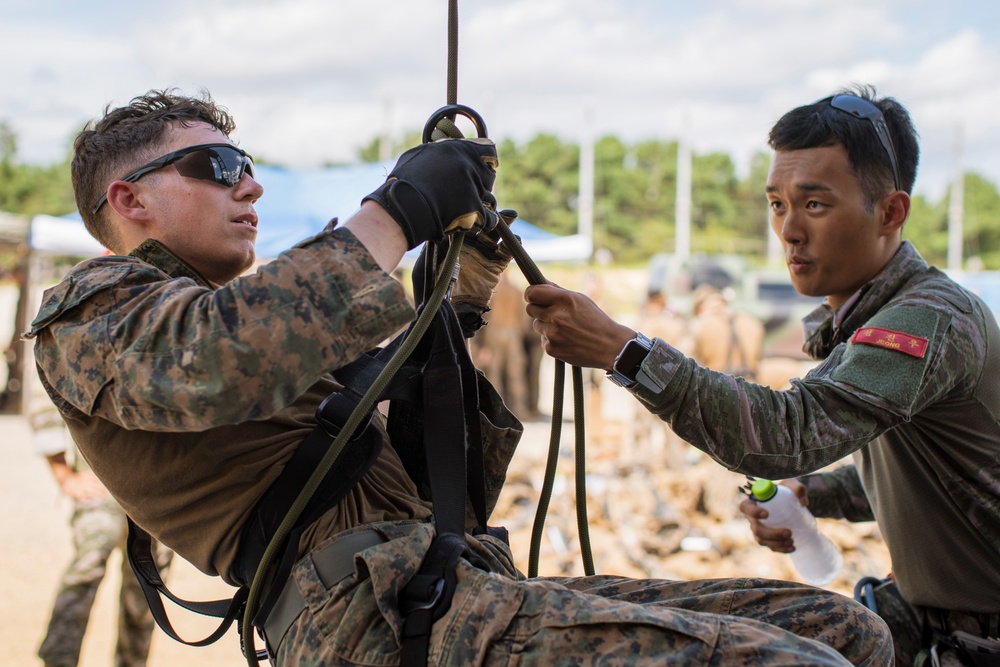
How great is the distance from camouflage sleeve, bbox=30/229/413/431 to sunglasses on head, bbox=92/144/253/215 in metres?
0.49

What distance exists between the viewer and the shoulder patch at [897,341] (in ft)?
7.39

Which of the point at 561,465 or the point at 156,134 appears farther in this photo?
the point at 561,465

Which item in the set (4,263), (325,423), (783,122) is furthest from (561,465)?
(4,263)

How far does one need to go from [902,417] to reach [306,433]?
1.45 metres

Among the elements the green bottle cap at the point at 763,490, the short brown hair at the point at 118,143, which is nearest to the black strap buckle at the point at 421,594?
the short brown hair at the point at 118,143

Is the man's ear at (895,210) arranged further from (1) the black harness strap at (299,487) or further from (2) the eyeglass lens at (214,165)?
(2) the eyeglass lens at (214,165)

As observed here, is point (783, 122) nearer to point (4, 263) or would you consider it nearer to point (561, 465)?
point (561, 465)

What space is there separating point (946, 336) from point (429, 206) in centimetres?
140

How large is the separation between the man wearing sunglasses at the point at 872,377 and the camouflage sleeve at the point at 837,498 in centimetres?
19

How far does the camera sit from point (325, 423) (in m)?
1.95

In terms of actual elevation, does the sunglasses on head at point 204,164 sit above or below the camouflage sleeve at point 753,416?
above

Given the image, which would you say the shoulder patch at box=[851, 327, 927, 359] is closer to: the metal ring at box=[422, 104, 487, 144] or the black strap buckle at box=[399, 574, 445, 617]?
the metal ring at box=[422, 104, 487, 144]

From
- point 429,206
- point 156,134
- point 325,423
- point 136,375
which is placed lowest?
point 325,423

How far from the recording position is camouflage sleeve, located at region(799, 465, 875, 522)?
3.17 m
